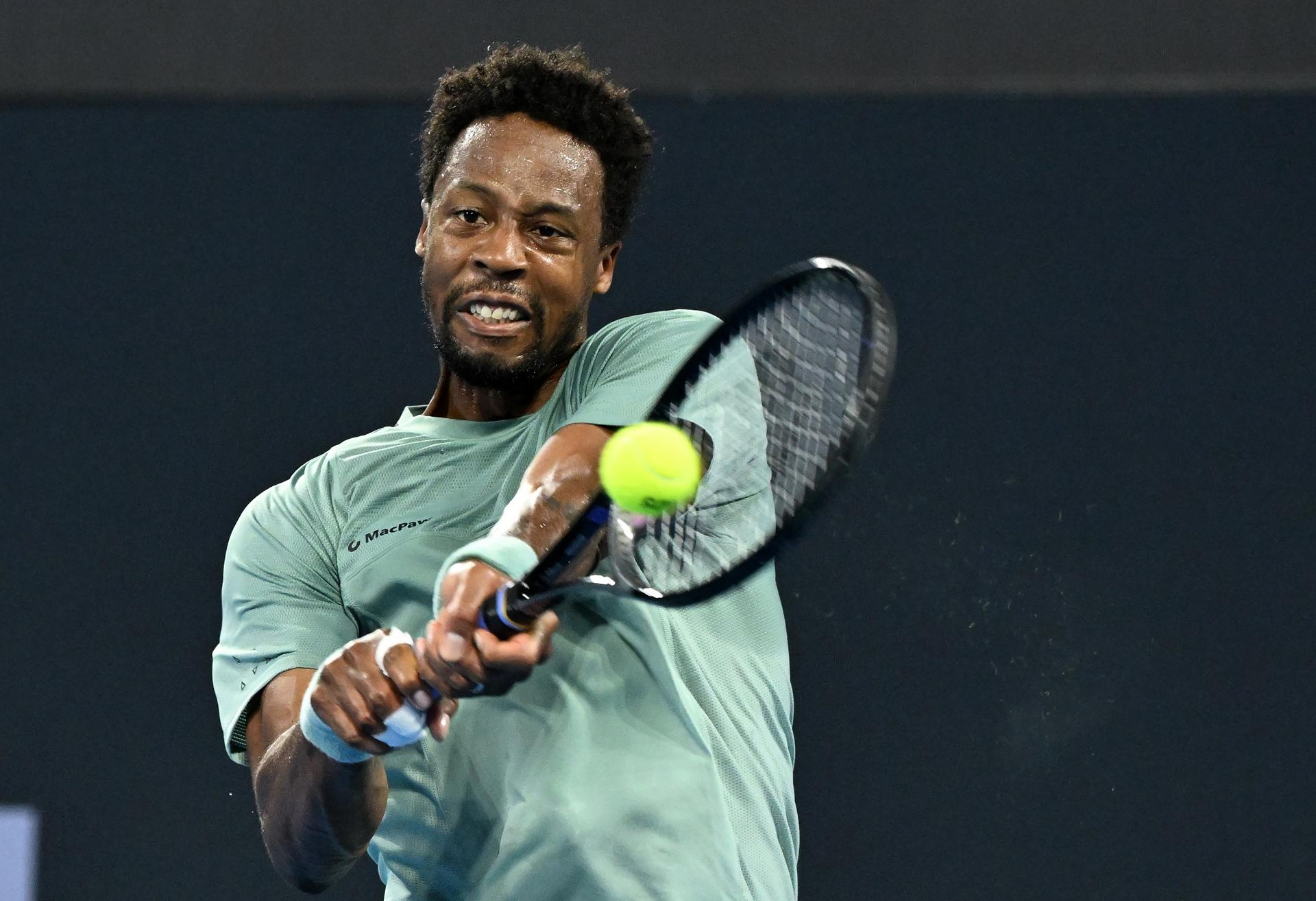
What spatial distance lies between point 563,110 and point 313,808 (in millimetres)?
834

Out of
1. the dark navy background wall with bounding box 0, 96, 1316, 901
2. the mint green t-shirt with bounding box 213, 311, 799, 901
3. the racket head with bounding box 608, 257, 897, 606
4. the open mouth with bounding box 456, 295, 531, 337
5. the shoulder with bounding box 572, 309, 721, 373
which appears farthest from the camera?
the dark navy background wall with bounding box 0, 96, 1316, 901

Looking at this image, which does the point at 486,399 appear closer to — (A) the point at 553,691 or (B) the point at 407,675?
(A) the point at 553,691

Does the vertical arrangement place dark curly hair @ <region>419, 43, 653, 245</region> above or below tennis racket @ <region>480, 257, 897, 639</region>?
above

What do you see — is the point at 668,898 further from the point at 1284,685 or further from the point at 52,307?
the point at 52,307

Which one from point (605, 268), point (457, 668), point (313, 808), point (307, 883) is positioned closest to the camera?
point (457, 668)

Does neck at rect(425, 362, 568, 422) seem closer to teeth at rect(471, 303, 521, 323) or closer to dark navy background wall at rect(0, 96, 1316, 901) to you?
teeth at rect(471, 303, 521, 323)

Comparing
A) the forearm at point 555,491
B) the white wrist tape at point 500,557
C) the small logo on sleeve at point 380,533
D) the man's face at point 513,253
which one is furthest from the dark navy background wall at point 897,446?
the white wrist tape at point 500,557

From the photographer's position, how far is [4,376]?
2730mm

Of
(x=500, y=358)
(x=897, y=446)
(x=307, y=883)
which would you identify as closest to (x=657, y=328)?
(x=500, y=358)

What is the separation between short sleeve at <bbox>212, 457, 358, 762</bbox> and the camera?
160cm

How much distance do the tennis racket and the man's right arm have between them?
0.34 feet

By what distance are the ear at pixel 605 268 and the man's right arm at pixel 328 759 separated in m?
0.56

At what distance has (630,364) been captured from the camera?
1538 mm

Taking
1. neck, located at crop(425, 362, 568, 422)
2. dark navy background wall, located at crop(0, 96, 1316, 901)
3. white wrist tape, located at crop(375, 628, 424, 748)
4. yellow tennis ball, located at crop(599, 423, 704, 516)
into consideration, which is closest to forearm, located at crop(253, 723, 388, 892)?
white wrist tape, located at crop(375, 628, 424, 748)
